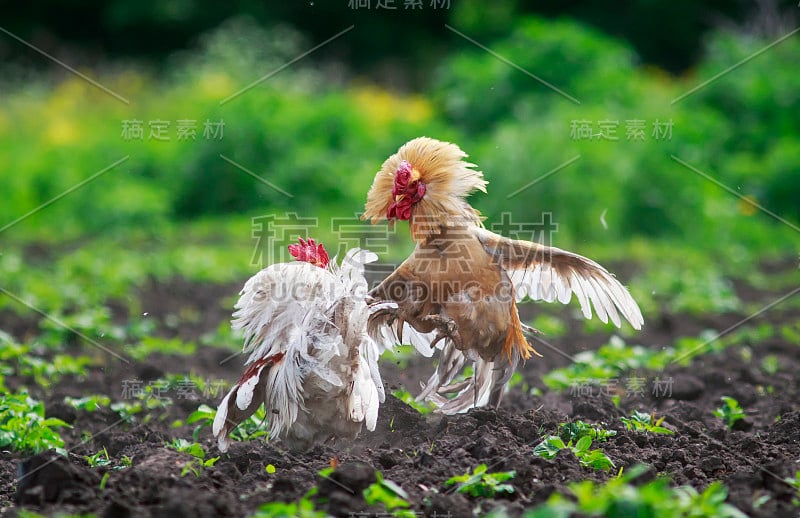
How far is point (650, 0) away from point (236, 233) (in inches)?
610

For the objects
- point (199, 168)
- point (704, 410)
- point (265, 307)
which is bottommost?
point (704, 410)

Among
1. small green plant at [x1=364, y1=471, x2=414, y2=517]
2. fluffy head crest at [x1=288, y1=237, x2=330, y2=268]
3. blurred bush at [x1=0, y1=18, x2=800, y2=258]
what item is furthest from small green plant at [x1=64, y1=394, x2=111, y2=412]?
blurred bush at [x1=0, y1=18, x2=800, y2=258]

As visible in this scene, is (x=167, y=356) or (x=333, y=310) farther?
(x=167, y=356)

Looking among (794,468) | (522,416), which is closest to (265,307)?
(522,416)

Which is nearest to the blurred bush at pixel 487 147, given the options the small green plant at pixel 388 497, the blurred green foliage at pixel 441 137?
the blurred green foliage at pixel 441 137

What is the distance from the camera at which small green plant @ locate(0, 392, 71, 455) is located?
480 cm

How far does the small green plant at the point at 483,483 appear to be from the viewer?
370 cm

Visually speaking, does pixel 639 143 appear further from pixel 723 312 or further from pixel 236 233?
pixel 236 233

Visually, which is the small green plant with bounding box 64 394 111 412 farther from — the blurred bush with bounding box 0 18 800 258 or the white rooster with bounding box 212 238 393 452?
the blurred bush with bounding box 0 18 800 258

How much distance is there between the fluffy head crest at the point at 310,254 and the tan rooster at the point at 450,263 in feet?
1.04

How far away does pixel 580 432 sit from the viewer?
461 centimetres

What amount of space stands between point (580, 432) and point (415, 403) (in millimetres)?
1139

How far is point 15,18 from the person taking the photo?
2547 centimetres

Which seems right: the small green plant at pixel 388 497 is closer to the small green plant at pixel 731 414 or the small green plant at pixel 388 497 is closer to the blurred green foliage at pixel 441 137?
the small green plant at pixel 731 414
